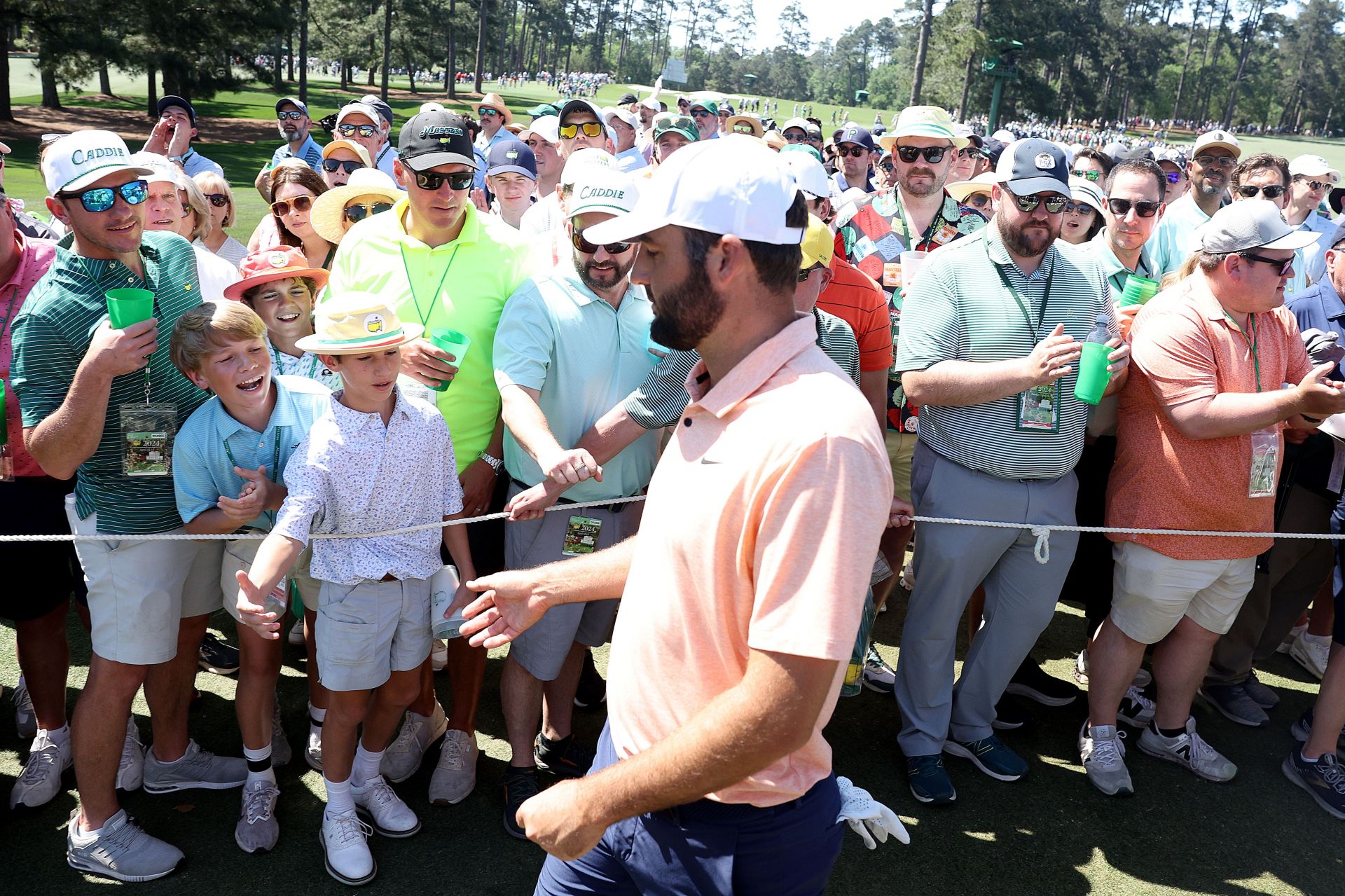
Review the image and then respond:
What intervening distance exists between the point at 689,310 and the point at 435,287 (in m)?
2.49

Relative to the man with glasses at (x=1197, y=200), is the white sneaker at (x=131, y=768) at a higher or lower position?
lower

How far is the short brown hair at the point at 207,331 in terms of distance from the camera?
330 centimetres

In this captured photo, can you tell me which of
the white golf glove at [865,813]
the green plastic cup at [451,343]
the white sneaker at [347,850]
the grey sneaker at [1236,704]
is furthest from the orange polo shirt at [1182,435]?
the white sneaker at [347,850]

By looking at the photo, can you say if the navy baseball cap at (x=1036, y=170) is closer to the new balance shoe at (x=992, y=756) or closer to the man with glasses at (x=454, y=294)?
the man with glasses at (x=454, y=294)

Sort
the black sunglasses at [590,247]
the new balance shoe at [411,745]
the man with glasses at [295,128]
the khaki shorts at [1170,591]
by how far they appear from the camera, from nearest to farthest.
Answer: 1. the black sunglasses at [590,247]
2. the new balance shoe at [411,745]
3. the khaki shorts at [1170,591]
4. the man with glasses at [295,128]

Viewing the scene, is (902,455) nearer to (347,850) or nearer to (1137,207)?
(1137,207)

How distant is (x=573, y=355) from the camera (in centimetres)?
378

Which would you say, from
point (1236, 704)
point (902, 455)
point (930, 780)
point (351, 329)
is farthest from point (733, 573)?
point (1236, 704)

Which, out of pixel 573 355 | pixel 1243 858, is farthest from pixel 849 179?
pixel 1243 858

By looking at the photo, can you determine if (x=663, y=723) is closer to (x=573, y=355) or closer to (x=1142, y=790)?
(x=573, y=355)

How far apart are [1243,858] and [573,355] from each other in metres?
3.18

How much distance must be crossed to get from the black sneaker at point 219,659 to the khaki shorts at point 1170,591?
402cm

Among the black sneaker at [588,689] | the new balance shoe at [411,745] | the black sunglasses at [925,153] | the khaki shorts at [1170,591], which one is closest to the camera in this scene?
the new balance shoe at [411,745]

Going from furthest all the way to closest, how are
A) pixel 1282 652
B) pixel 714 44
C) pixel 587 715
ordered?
pixel 714 44, pixel 1282 652, pixel 587 715
